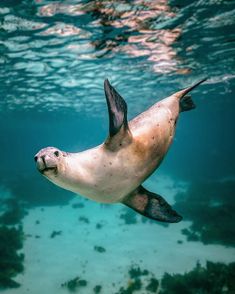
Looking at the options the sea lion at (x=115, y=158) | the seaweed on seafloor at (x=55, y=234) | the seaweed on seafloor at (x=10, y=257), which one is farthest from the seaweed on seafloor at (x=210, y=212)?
the sea lion at (x=115, y=158)

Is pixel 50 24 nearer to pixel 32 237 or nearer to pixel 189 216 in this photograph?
pixel 32 237

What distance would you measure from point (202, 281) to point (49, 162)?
10063 millimetres

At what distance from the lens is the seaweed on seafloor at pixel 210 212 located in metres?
16.7

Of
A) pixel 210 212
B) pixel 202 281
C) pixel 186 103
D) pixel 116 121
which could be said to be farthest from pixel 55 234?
pixel 116 121

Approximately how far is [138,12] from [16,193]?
23.4m

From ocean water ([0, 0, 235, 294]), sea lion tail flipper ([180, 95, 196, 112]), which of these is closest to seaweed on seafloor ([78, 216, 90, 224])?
ocean water ([0, 0, 235, 294])

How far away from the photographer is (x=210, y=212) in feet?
66.8

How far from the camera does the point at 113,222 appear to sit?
21.5 meters

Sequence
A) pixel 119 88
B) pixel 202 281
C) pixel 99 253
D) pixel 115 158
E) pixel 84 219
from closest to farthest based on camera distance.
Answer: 1. pixel 115 158
2. pixel 202 281
3. pixel 99 253
4. pixel 84 219
5. pixel 119 88

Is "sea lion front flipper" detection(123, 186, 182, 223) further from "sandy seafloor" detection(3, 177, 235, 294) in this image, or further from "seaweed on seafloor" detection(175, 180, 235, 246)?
"seaweed on seafloor" detection(175, 180, 235, 246)

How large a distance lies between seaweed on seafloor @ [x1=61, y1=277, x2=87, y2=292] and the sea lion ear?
10525mm

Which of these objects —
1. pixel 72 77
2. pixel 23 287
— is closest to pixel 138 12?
pixel 72 77

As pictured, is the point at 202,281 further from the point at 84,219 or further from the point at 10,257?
the point at 84,219

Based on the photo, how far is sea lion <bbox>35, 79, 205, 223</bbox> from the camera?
10.9 feet
